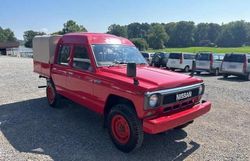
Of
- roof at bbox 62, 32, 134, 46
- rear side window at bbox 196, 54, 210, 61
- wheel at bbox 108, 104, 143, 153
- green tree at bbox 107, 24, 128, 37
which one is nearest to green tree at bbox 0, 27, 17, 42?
green tree at bbox 107, 24, 128, 37

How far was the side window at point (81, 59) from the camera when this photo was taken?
5884mm

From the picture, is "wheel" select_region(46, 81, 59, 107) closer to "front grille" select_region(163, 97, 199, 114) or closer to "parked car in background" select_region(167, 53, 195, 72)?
"front grille" select_region(163, 97, 199, 114)

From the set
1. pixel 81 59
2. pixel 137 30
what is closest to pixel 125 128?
pixel 81 59

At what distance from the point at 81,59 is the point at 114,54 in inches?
30.7

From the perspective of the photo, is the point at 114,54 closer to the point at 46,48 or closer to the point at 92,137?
the point at 92,137

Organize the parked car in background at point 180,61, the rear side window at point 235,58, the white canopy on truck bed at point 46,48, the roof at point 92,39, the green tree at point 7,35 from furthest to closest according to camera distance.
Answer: the green tree at point 7,35, the parked car in background at point 180,61, the rear side window at point 235,58, the white canopy on truck bed at point 46,48, the roof at point 92,39

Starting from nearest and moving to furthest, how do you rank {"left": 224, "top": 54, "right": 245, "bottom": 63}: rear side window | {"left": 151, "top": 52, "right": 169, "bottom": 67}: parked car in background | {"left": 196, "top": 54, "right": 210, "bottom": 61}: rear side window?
{"left": 224, "top": 54, "right": 245, "bottom": 63}: rear side window < {"left": 196, "top": 54, "right": 210, "bottom": 61}: rear side window < {"left": 151, "top": 52, "right": 169, "bottom": 67}: parked car in background

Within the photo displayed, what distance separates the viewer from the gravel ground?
4.86 metres

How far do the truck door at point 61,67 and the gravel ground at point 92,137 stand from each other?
2.77ft

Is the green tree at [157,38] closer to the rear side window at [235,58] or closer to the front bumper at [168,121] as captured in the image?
the rear side window at [235,58]

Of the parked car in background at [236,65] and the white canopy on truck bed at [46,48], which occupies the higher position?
the white canopy on truck bed at [46,48]

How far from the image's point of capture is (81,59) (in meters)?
6.11

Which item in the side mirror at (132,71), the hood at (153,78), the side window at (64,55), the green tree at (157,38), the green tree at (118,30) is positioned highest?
the green tree at (118,30)

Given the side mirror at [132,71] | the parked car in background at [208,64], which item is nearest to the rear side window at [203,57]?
the parked car in background at [208,64]
